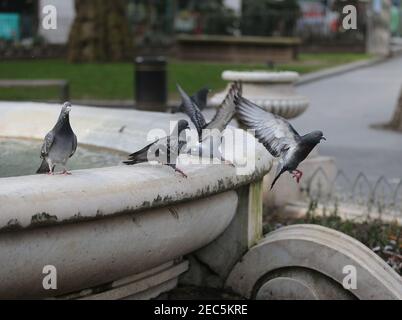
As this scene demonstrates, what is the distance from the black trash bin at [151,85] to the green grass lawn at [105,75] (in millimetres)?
3674

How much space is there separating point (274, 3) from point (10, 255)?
102 ft

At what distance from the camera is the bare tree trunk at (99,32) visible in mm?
23406

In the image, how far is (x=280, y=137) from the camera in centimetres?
349

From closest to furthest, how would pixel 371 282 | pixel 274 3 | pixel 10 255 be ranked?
pixel 10 255 < pixel 371 282 < pixel 274 3

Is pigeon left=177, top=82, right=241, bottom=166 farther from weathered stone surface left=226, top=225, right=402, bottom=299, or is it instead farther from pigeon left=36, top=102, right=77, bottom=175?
pigeon left=36, top=102, right=77, bottom=175

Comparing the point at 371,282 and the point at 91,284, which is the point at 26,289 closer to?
the point at 91,284

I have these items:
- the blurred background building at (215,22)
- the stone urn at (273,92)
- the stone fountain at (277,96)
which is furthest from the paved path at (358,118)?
the blurred background building at (215,22)

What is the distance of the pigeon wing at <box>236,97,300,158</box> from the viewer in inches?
136

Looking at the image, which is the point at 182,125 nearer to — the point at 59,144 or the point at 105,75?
the point at 59,144

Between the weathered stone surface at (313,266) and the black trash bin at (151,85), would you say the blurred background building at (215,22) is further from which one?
the weathered stone surface at (313,266)

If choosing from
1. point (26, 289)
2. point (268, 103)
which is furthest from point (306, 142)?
point (268, 103)

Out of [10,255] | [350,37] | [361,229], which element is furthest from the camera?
[350,37]

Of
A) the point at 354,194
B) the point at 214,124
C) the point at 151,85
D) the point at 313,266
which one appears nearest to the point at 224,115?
the point at 214,124

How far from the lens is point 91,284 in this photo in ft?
10.9
